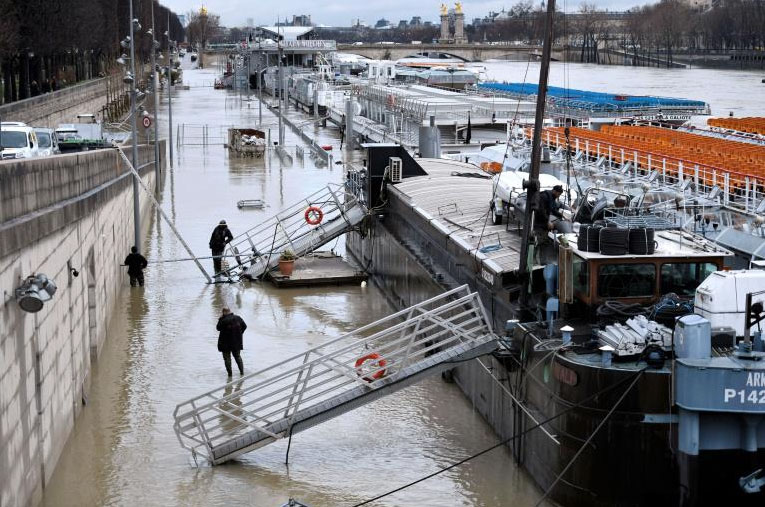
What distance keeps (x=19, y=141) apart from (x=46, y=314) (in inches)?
615

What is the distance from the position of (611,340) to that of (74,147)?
25.6 meters

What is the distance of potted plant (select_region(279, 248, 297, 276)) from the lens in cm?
2948

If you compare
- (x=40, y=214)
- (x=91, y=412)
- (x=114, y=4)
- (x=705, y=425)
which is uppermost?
(x=114, y=4)

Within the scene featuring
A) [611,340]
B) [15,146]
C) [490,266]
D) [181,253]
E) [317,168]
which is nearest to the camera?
[611,340]

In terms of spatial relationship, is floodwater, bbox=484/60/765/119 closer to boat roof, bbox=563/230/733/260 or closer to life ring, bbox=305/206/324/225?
life ring, bbox=305/206/324/225

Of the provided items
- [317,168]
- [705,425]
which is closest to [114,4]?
[317,168]

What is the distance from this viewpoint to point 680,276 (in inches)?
605

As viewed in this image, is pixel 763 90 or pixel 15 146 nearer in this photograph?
pixel 15 146

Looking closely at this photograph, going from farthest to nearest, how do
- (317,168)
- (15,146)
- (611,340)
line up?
1. (317,168)
2. (15,146)
3. (611,340)

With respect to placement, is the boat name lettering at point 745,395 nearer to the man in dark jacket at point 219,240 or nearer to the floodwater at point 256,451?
the floodwater at point 256,451

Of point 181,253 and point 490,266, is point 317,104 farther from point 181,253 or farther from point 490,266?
point 490,266

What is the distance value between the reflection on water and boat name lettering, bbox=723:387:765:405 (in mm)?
3328

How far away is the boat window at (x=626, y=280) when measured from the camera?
1509 centimetres

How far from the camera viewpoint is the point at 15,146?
96.5 feet
